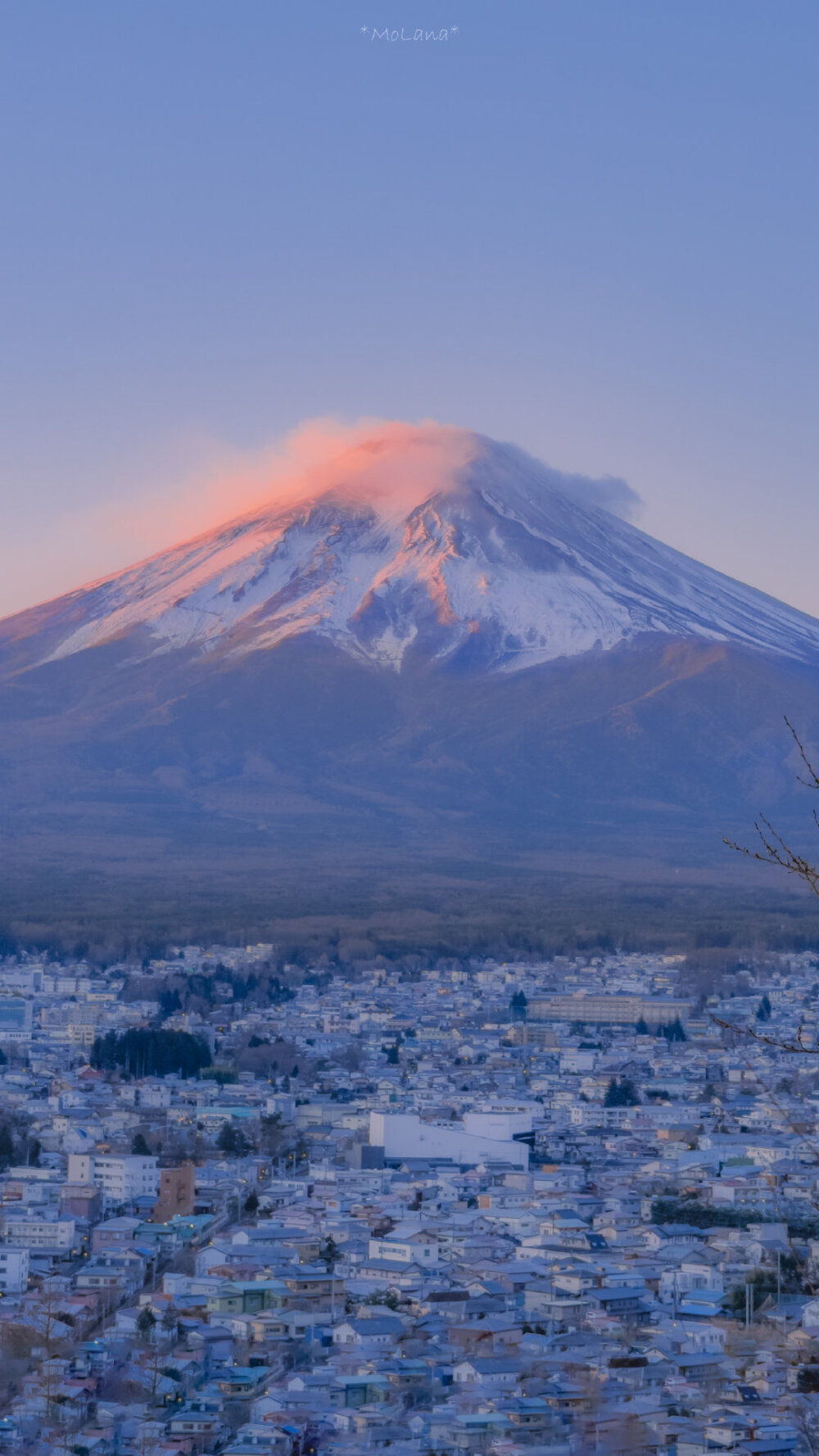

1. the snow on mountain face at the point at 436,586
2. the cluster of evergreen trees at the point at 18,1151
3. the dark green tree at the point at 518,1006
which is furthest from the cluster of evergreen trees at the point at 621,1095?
the snow on mountain face at the point at 436,586

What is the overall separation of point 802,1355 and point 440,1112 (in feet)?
42.0

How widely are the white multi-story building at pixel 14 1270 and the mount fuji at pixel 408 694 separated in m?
50.6

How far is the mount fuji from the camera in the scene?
79375 millimetres

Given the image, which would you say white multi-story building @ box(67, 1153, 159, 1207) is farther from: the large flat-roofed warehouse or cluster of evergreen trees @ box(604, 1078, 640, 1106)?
the large flat-roofed warehouse

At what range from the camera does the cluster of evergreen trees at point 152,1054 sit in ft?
107

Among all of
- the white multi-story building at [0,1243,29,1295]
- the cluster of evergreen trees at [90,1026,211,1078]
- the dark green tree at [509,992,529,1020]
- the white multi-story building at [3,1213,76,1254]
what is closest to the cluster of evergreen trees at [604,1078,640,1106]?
the cluster of evergreen trees at [90,1026,211,1078]

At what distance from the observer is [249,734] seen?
89.5 meters

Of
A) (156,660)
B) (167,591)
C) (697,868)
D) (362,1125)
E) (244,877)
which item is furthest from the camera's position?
(167,591)

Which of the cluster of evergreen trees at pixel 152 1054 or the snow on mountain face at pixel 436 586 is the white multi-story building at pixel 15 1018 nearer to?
the cluster of evergreen trees at pixel 152 1054

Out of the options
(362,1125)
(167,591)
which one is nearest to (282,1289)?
(362,1125)

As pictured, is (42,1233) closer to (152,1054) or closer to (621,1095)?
(621,1095)

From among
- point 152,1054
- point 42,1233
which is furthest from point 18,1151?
point 152,1054

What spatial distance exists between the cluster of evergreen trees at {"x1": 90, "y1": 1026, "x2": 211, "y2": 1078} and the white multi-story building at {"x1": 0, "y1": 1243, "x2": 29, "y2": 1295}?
1337cm

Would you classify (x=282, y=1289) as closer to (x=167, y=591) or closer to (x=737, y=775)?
(x=737, y=775)
